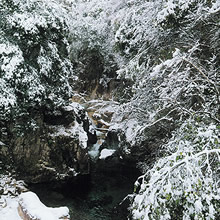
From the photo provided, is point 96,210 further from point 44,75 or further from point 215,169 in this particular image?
point 215,169

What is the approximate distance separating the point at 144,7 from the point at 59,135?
6322 millimetres

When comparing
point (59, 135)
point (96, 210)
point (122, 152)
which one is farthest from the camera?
point (122, 152)

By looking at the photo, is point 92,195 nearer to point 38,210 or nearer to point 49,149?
point 49,149

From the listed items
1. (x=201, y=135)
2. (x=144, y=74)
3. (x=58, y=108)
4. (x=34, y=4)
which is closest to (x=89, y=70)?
(x=58, y=108)

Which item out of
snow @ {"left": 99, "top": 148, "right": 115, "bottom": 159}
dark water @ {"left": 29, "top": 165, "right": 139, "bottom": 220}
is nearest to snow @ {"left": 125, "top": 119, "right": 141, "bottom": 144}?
dark water @ {"left": 29, "top": 165, "right": 139, "bottom": 220}

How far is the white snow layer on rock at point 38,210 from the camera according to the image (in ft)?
16.2

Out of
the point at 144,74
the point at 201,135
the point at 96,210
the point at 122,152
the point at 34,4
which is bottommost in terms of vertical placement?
the point at 96,210

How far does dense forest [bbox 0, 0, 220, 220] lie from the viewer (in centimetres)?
269

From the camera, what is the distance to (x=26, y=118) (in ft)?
28.3

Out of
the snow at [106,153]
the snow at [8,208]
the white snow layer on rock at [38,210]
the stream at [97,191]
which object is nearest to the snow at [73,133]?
the stream at [97,191]

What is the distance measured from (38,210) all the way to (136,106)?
128 inches

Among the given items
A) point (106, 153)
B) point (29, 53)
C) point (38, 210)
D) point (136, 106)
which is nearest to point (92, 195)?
point (106, 153)

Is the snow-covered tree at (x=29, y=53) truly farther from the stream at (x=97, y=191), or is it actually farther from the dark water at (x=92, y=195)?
the dark water at (x=92, y=195)

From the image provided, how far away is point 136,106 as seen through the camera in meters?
5.67
